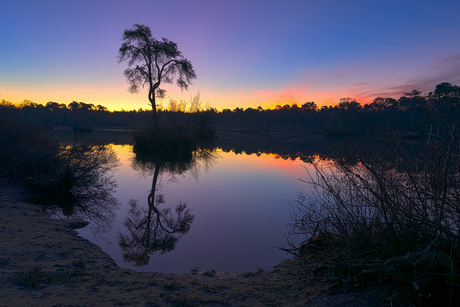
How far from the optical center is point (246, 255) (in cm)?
509

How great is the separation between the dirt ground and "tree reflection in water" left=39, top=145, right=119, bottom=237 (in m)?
1.82

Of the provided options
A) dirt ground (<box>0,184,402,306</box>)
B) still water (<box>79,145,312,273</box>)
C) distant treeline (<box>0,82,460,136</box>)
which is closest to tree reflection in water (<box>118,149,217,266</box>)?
still water (<box>79,145,312,273</box>)

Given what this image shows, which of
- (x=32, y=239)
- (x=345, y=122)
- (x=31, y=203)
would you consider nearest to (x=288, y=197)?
(x=32, y=239)

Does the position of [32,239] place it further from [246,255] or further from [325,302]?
[325,302]

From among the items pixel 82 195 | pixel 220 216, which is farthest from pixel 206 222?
pixel 82 195

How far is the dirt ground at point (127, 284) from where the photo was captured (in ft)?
9.62

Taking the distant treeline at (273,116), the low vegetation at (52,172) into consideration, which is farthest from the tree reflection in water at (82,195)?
the distant treeline at (273,116)

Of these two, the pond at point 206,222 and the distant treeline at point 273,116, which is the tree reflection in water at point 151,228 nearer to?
the pond at point 206,222

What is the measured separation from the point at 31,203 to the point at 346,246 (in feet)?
28.2

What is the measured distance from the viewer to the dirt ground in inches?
115

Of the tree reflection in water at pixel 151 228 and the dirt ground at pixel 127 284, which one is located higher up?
the dirt ground at pixel 127 284

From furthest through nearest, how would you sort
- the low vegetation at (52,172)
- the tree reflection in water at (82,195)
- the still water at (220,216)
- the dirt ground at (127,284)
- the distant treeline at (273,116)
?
the distant treeline at (273,116), the low vegetation at (52,172), the tree reflection in water at (82,195), the still water at (220,216), the dirt ground at (127,284)

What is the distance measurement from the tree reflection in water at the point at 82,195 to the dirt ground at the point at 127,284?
71.5 inches

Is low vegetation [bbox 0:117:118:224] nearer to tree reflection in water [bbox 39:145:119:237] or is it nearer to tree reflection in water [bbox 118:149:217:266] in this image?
tree reflection in water [bbox 39:145:119:237]
